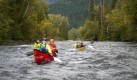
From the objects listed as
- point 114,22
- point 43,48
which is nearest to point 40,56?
point 43,48

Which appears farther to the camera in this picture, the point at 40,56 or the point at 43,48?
the point at 43,48

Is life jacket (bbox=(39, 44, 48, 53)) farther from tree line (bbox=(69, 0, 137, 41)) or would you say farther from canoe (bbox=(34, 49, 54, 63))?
tree line (bbox=(69, 0, 137, 41))

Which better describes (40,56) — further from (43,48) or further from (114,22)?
(114,22)

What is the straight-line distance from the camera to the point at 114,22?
323 feet

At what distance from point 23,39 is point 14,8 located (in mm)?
7972

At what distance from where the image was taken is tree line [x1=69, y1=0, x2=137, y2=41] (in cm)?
7438

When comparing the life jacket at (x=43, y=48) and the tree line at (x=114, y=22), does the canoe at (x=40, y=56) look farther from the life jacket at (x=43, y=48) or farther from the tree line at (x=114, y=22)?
the tree line at (x=114, y=22)

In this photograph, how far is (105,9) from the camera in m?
126

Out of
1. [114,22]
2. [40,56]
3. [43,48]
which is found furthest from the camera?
[114,22]

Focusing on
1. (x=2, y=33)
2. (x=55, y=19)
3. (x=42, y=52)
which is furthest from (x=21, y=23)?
(x=55, y=19)

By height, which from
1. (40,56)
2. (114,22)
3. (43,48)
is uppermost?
(43,48)

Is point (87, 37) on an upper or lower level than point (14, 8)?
lower

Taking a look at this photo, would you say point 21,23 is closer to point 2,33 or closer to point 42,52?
point 2,33

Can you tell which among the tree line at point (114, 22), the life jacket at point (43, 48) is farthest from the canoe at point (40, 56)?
the tree line at point (114, 22)
